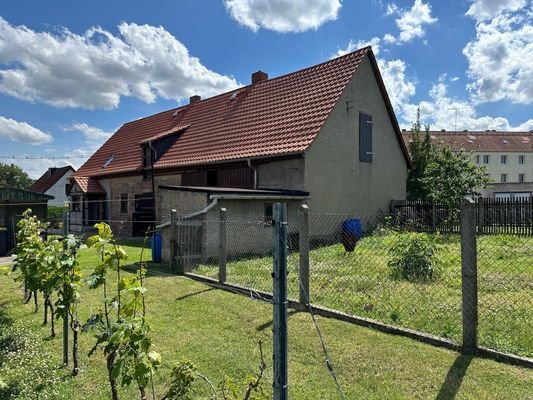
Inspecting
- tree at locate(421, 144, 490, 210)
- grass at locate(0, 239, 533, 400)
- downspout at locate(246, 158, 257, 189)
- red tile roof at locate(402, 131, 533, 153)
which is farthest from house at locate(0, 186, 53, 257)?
red tile roof at locate(402, 131, 533, 153)

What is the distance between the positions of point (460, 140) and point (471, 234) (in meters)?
59.5

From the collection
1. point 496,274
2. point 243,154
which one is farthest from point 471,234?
point 243,154

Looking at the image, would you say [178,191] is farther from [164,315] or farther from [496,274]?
[496,274]

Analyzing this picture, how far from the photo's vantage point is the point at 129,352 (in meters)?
2.56

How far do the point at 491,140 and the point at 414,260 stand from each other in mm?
59015

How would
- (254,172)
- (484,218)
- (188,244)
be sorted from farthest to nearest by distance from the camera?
(484,218) < (254,172) < (188,244)

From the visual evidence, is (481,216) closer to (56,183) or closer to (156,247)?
(156,247)

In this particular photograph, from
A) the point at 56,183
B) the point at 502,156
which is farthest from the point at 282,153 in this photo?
the point at 502,156

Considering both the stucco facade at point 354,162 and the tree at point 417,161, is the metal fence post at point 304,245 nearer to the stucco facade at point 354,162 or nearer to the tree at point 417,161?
the stucco facade at point 354,162

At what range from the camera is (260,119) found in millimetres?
17828

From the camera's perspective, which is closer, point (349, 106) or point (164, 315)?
point (164, 315)

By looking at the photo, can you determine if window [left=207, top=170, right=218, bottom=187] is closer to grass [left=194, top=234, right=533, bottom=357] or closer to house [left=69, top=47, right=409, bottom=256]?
house [left=69, top=47, right=409, bottom=256]

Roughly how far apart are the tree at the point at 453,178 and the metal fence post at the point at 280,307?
16.8 metres

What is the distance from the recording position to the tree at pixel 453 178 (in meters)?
18.1
